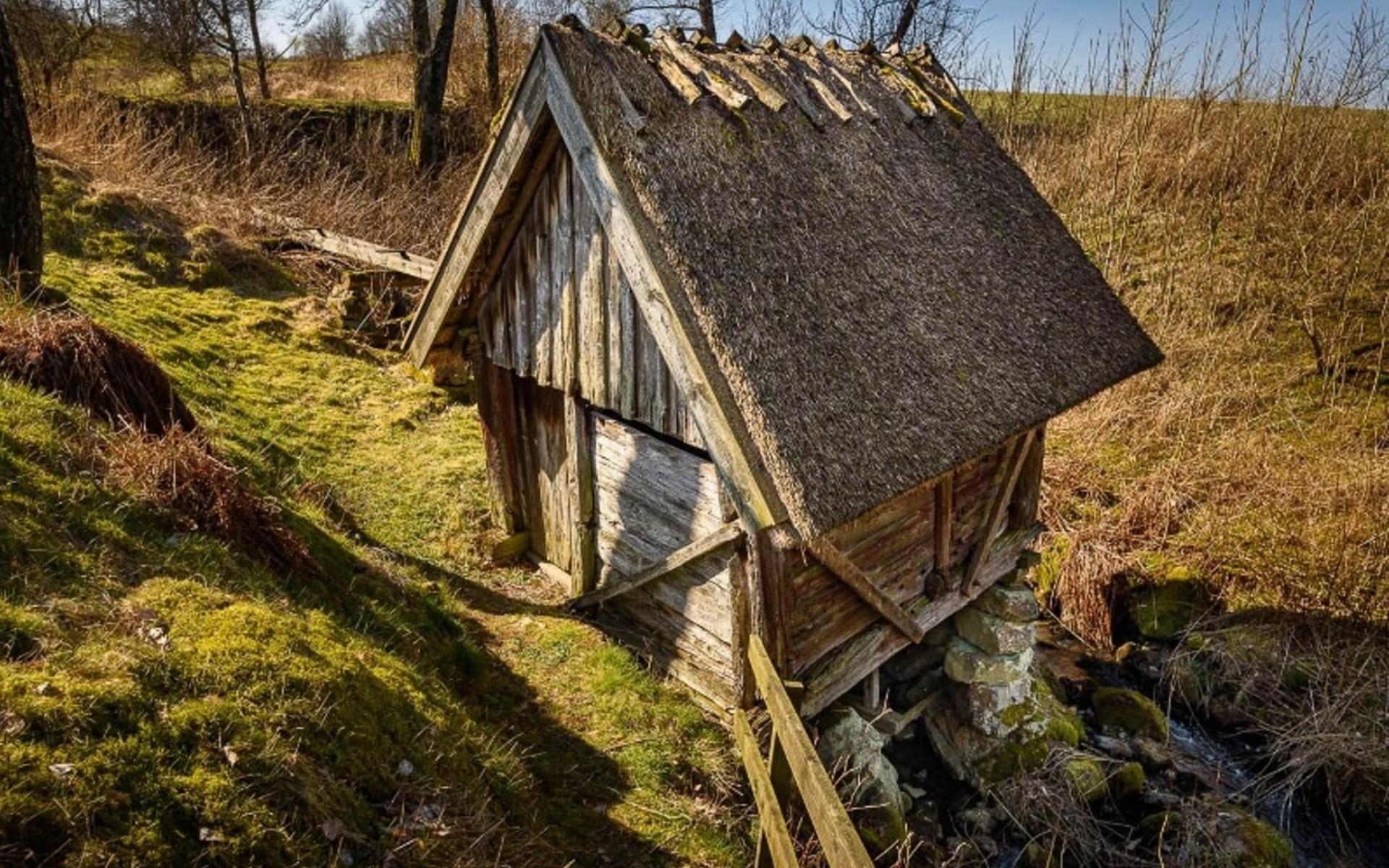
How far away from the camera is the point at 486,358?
693cm

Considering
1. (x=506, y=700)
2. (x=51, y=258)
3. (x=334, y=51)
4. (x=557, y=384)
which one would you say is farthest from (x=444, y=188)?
(x=334, y=51)

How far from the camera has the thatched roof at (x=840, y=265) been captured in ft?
14.7

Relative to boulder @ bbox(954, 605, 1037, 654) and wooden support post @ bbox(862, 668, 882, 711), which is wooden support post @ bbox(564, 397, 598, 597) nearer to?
wooden support post @ bbox(862, 668, 882, 711)

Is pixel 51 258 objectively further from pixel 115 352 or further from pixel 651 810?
pixel 651 810

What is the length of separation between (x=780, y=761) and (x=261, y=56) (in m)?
22.3

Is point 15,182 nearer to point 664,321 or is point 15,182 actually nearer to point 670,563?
point 664,321

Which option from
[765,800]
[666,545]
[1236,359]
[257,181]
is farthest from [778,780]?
[257,181]

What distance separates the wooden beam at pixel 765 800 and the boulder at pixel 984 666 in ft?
9.31

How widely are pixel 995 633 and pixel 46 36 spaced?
20459 millimetres

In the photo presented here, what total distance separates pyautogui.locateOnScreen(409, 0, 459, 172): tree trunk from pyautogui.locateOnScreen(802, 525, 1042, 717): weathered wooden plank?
1211 cm

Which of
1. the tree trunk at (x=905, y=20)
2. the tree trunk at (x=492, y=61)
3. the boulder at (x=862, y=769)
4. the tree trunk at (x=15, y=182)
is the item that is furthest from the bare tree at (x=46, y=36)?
the boulder at (x=862, y=769)

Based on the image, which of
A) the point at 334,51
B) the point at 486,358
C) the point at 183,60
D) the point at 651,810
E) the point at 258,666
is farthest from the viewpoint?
the point at 334,51

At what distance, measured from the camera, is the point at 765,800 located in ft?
14.3

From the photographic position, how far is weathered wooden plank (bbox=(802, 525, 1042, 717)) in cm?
567
